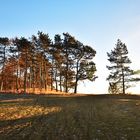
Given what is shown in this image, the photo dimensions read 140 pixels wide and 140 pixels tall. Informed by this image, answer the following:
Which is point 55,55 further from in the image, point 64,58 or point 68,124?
point 68,124

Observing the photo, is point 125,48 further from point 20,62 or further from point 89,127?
point 89,127

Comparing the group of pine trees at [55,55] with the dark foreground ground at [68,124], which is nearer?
the dark foreground ground at [68,124]

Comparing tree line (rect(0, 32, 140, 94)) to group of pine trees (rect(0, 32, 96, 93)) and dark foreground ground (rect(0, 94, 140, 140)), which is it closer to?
group of pine trees (rect(0, 32, 96, 93))

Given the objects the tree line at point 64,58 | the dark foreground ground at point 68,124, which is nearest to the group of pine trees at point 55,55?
the tree line at point 64,58

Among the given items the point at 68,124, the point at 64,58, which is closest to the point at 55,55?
the point at 64,58

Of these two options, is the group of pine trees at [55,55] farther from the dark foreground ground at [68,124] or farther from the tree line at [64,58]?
the dark foreground ground at [68,124]

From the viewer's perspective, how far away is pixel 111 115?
23.9m

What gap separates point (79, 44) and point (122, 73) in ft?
40.1

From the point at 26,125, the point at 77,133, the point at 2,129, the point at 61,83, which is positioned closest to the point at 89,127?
the point at 77,133

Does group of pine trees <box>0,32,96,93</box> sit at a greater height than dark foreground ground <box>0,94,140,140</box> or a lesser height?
greater

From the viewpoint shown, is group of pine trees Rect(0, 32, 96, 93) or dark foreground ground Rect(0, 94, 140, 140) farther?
group of pine trees Rect(0, 32, 96, 93)

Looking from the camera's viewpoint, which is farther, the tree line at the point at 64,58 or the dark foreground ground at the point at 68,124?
the tree line at the point at 64,58

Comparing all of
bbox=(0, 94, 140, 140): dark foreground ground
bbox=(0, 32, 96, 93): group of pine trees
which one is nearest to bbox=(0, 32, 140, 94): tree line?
bbox=(0, 32, 96, 93): group of pine trees

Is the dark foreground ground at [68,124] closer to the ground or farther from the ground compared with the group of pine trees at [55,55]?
closer to the ground
